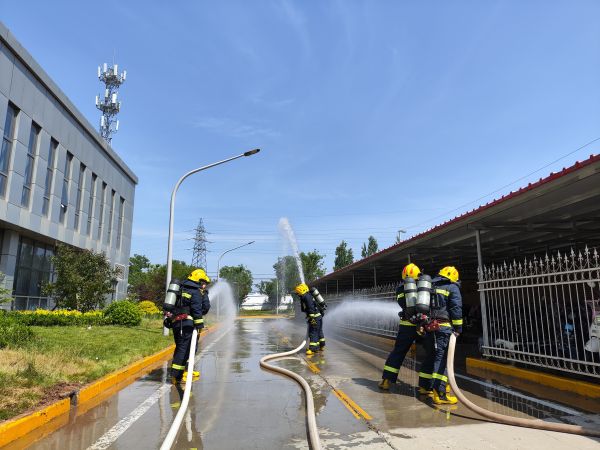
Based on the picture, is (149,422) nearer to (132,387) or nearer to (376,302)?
(132,387)

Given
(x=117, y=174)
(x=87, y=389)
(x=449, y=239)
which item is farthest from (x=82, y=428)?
(x=117, y=174)

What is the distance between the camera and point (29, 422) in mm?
4906

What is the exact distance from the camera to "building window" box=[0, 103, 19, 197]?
1883cm

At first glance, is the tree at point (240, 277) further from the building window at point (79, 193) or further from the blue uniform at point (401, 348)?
the blue uniform at point (401, 348)

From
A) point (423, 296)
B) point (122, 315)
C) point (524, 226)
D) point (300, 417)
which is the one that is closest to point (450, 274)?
point (423, 296)

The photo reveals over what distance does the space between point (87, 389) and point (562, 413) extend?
6.49 meters

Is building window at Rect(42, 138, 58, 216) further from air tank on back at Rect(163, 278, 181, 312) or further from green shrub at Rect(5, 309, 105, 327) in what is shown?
air tank on back at Rect(163, 278, 181, 312)

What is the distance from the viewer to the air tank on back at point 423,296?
20.4ft

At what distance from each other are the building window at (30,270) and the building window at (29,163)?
2.46 meters

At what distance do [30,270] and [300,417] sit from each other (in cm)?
2236

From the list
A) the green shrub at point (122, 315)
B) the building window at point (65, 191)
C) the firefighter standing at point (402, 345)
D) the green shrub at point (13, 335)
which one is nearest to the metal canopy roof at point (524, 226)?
the firefighter standing at point (402, 345)

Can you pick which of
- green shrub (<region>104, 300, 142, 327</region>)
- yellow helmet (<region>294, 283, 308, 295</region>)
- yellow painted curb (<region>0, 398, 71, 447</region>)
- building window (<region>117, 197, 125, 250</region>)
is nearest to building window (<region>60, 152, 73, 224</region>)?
green shrub (<region>104, 300, 142, 327</region>)

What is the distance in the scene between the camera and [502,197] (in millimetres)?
7520

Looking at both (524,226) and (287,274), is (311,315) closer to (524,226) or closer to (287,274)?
(524,226)
